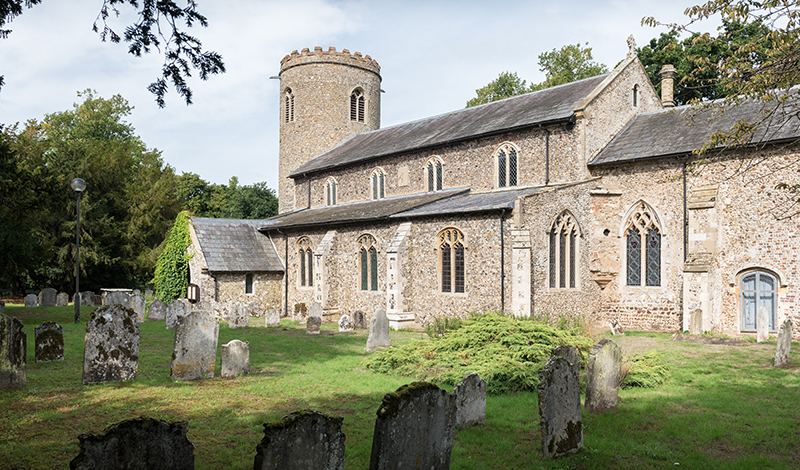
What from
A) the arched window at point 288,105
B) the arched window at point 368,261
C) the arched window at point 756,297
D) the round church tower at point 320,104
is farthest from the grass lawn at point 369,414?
the arched window at point 288,105

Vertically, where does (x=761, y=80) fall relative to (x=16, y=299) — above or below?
above

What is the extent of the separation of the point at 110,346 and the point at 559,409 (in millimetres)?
7815

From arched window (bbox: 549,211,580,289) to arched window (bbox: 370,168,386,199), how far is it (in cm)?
1000

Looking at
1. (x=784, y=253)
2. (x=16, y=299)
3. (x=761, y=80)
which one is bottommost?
(x=16, y=299)

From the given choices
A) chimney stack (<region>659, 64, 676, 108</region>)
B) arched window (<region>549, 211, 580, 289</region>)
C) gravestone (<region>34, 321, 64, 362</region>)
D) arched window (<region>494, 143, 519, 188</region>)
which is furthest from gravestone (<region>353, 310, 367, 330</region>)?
A: chimney stack (<region>659, 64, 676, 108</region>)

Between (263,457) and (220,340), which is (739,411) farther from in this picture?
(220,340)

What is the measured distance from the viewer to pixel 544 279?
18500 millimetres

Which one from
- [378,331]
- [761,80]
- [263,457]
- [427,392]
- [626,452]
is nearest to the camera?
[263,457]

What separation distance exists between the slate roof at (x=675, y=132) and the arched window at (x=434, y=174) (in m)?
6.68

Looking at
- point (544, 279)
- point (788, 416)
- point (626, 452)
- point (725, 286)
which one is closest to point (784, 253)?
point (725, 286)

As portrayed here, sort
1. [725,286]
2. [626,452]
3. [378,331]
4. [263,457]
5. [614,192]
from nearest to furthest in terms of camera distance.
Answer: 1. [263,457]
2. [626,452]
3. [378,331]
4. [725,286]
5. [614,192]

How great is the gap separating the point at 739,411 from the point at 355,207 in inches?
797

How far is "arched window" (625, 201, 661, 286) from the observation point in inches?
757

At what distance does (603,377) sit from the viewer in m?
7.88
